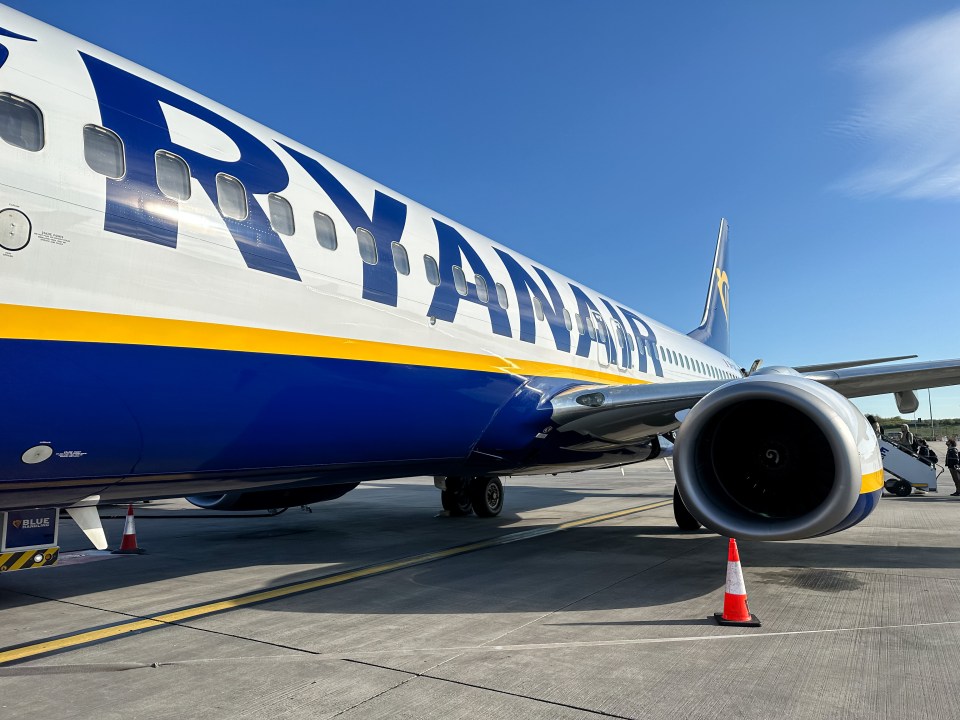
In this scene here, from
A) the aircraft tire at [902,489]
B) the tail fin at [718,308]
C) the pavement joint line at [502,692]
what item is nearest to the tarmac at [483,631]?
the pavement joint line at [502,692]

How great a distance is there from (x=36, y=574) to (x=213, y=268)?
13.8ft

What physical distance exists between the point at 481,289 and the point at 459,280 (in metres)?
0.42

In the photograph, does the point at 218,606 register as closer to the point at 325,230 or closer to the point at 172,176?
the point at 325,230

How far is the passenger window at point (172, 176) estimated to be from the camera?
163 inches

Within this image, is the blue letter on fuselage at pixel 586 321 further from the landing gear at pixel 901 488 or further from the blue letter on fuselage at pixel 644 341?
the landing gear at pixel 901 488

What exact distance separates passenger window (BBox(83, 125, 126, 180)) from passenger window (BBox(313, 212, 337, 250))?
5.08 ft

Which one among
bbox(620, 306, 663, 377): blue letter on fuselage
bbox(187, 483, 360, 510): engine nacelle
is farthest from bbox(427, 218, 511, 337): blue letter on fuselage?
bbox(620, 306, 663, 377): blue letter on fuselage

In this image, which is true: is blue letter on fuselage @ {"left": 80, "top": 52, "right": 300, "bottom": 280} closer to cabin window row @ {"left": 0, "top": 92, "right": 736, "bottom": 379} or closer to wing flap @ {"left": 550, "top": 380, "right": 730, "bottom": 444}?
cabin window row @ {"left": 0, "top": 92, "right": 736, "bottom": 379}

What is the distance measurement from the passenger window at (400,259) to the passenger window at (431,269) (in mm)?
282

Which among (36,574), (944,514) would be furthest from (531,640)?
(944,514)

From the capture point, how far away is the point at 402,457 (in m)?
6.05

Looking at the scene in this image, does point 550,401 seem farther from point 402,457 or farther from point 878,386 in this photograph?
point 878,386

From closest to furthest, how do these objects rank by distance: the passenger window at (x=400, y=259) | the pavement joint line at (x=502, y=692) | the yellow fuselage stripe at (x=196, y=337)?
the pavement joint line at (x=502, y=692) → the yellow fuselage stripe at (x=196, y=337) → the passenger window at (x=400, y=259)

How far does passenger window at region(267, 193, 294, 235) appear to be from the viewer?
16.1 ft
